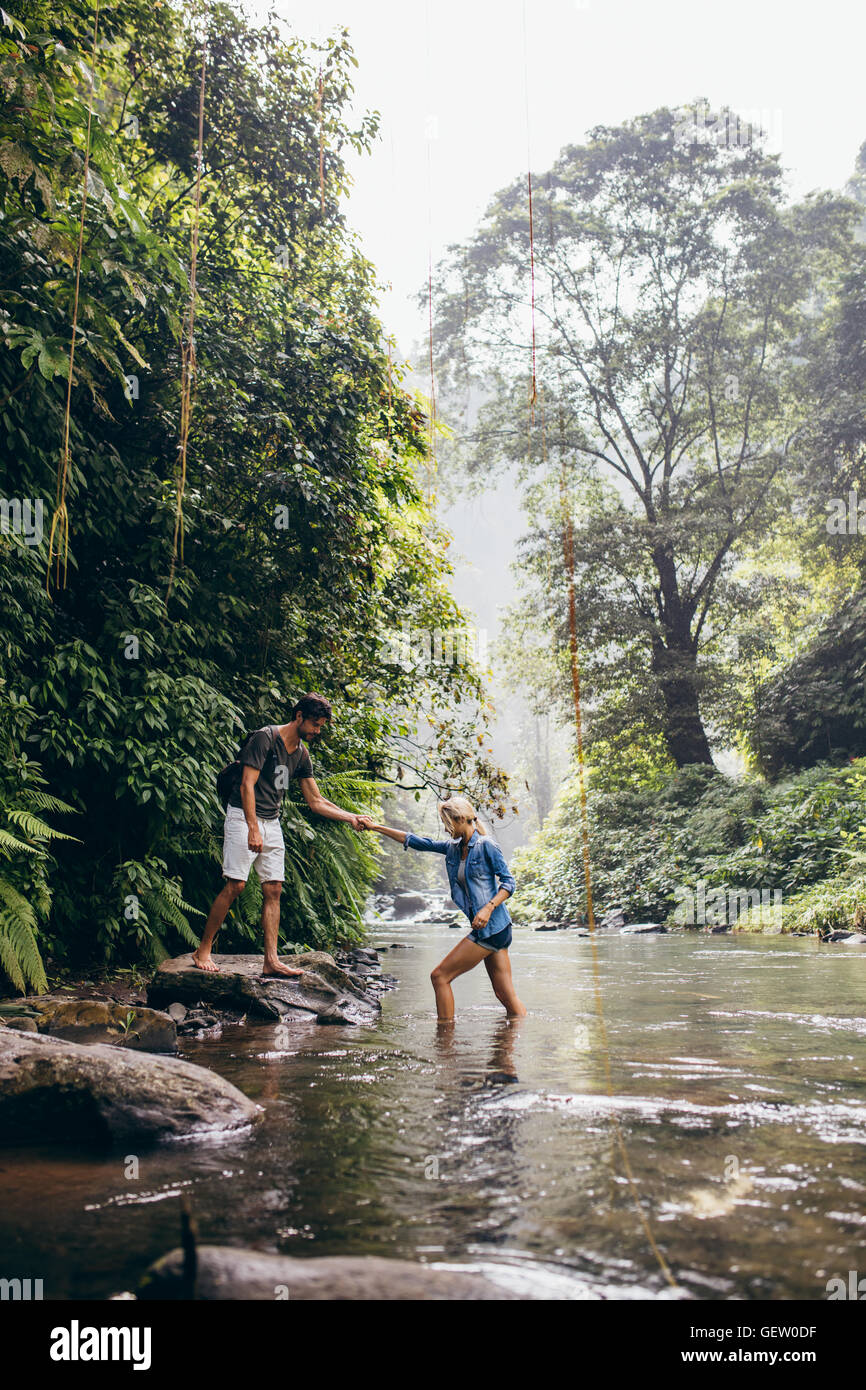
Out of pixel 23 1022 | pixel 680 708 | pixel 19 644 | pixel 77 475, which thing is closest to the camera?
pixel 23 1022

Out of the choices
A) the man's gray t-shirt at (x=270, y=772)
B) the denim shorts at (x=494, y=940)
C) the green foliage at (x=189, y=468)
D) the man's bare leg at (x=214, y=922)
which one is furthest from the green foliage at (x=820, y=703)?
the man's bare leg at (x=214, y=922)

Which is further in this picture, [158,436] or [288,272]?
[288,272]

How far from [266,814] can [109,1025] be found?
2272 mm

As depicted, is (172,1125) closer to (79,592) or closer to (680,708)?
(79,592)

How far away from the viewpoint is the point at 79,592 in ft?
25.7

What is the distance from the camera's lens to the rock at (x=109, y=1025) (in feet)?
16.6

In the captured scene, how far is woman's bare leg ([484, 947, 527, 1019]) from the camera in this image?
260 inches

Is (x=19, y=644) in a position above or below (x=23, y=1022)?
above

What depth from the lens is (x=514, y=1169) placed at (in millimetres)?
3113

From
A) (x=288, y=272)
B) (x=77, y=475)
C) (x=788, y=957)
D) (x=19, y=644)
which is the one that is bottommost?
(x=788, y=957)

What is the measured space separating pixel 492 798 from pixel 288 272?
6.97 metres

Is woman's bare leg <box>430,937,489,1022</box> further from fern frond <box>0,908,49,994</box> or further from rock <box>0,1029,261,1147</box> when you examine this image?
rock <box>0,1029,261,1147</box>
